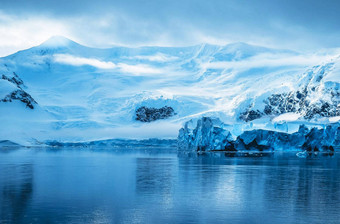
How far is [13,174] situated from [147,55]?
101m

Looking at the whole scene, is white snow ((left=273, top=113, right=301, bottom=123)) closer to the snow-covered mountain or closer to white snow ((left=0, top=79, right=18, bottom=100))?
the snow-covered mountain

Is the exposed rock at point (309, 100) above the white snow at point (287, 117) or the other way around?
above

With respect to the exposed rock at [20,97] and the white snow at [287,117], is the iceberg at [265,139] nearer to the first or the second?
the white snow at [287,117]

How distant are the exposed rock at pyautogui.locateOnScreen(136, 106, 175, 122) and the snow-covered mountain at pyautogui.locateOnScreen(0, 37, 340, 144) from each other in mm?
216

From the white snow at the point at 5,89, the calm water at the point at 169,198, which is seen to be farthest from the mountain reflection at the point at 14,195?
the white snow at the point at 5,89

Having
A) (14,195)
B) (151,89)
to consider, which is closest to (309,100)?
(151,89)

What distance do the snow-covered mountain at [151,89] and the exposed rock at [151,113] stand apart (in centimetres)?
22

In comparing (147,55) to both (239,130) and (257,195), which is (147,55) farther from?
(257,195)

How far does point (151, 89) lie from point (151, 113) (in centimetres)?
1021

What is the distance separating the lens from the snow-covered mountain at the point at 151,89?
77.7 metres

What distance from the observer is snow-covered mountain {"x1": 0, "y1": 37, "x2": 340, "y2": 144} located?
77.7 meters

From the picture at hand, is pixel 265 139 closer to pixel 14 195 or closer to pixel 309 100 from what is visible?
pixel 309 100

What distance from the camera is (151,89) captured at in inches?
4043

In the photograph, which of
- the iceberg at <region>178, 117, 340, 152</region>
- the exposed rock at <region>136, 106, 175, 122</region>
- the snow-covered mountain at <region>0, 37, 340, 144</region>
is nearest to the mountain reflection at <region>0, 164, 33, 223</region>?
the iceberg at <region>178, 117, 340, 152</region>
